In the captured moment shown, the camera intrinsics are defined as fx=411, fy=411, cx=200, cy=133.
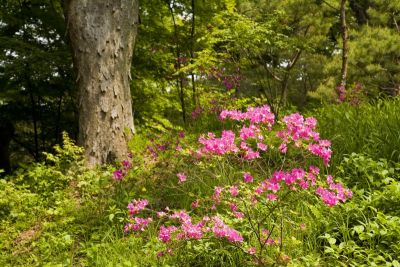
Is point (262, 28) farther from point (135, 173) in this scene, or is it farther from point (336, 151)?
point (135, 173)

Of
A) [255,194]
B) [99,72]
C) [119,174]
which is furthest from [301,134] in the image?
[99,72]

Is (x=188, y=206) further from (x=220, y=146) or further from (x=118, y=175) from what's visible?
(x=220, y=146)

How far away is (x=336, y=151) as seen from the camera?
4246mm

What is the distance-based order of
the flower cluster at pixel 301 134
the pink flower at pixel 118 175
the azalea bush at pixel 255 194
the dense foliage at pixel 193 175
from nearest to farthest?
the azalea bush at pixel 255 194, the flower cluster at pixel 301 134, the dense foliage at pixel 193 175, the pink flower at pixel 118 175

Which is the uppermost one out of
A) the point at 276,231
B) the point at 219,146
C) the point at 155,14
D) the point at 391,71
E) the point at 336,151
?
the point at 155,14

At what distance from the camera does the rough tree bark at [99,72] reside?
529cm

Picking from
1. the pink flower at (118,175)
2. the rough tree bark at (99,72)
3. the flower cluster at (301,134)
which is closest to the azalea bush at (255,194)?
the flower cluster at (301,134)

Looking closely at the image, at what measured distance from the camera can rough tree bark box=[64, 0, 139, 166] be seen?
5293mm

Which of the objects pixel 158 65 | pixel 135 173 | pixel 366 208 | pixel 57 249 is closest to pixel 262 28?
pixel 158 65

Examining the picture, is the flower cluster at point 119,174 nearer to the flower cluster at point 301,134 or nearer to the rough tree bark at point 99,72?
the rough tree bark at point 99,72

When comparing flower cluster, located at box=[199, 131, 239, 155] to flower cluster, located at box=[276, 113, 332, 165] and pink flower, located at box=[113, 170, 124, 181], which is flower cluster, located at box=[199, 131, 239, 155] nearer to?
flower cluster, located at box=[276, 113, 332, 165]

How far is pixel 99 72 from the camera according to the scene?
5.33 m

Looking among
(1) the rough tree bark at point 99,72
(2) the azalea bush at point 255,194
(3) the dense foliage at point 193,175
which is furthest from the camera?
(1) the rough tree bark at point 99,72

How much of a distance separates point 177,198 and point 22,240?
1.52 metres
